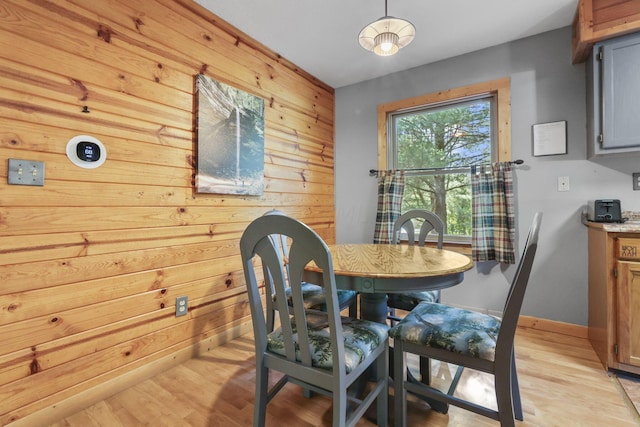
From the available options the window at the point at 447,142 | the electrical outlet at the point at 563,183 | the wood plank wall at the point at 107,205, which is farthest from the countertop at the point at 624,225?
the wood plank wall at the point at 107,205

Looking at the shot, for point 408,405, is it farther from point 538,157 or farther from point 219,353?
point 538,157

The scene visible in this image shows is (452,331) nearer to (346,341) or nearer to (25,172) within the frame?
(346,341)

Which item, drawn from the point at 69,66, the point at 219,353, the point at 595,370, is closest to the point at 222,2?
the point at 69,66

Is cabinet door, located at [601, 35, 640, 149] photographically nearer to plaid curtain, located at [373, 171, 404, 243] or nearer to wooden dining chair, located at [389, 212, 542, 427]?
wooden dining chair, located at [389, 212, 542, 427]

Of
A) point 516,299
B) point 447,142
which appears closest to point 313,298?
point 516,299

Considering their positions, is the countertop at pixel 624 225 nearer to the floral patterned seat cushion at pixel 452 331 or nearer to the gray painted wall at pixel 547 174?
the gray painted wall at pixel 547 174

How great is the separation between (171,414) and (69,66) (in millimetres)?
1800

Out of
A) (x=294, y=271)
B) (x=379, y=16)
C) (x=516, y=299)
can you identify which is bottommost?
(x=516, y=299)

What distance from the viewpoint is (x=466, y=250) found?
2770mm

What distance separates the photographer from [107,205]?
5.34 ft

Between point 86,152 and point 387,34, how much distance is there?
5.92 ft

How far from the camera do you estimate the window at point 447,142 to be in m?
2.68

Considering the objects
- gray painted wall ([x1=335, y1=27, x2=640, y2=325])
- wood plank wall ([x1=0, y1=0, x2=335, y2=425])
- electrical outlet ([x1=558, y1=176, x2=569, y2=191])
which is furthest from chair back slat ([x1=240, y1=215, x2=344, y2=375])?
electrical outlet ([x1=558, y1=176, x2=569, y2=191])

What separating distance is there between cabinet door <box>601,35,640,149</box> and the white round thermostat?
3115 mm
